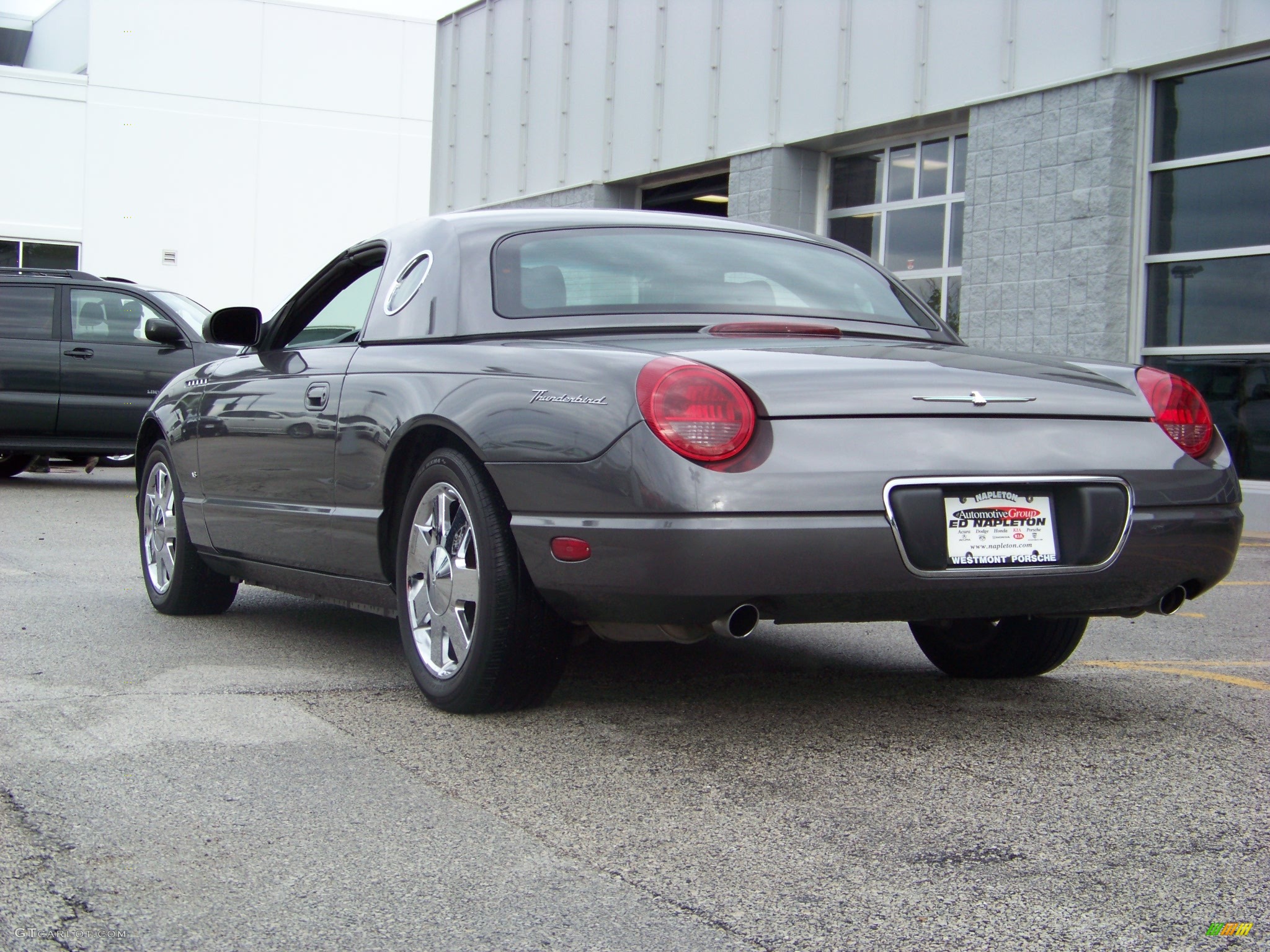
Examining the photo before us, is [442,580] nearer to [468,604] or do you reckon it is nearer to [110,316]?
[468,604]

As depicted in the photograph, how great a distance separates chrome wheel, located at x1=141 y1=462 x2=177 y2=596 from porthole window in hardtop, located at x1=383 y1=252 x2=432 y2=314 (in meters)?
1.73

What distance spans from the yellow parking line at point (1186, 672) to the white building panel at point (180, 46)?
3018 cm

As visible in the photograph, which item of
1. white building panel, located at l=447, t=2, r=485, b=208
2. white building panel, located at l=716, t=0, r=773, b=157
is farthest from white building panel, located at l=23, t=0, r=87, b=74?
white building panel, located at l=716, t=0, r=773, b=157

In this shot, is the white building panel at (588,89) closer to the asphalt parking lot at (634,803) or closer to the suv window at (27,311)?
the suv window at (27,311)

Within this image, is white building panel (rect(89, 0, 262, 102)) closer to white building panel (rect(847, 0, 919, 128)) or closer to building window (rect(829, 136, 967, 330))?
building window (rect(829, 136, 967, 330))

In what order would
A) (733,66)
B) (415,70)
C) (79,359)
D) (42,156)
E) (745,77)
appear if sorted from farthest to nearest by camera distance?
(415,70), (42,156), (733,66), (745,77), (79,359)

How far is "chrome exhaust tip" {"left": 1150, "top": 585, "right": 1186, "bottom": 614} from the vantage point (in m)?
4.02

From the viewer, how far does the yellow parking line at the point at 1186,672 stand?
4.87 m

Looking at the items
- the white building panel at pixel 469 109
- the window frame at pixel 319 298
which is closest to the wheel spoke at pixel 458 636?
the window frame at pixel 319 298

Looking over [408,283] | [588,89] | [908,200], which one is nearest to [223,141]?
[588,89]

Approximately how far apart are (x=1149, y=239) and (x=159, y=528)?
29.8ft

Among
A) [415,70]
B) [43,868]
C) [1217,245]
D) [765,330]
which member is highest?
Result: [415,70]

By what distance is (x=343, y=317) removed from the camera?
5.19m

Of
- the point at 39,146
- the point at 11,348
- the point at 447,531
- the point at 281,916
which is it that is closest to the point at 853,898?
the point at 281,916
